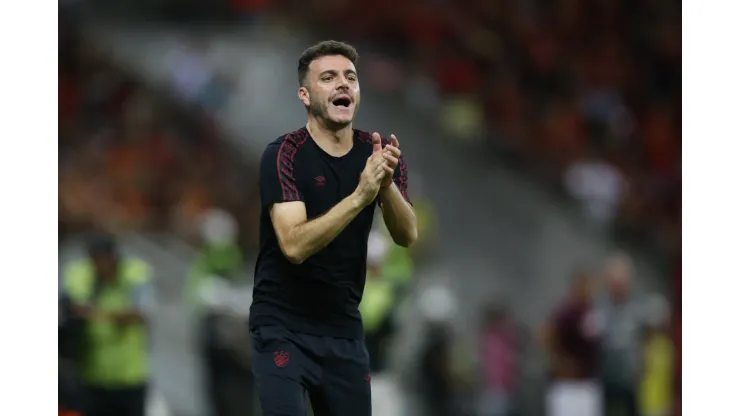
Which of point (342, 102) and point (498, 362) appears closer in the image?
point (342, 102)

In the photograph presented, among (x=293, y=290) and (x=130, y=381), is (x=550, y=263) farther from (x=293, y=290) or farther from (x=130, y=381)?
(x=293, y=290)

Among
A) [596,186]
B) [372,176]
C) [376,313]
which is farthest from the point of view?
[596,186]

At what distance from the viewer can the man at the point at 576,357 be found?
1112cm

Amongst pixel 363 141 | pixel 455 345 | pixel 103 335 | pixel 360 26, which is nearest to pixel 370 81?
pixel 360 26

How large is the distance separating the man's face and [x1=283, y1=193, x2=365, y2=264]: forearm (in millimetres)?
432

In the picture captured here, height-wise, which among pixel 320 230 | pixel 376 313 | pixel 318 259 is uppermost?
pixel 320 230

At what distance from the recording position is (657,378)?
12.3 metres

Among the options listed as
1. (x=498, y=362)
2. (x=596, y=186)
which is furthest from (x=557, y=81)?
(x=498, y=362)

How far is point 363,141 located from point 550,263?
30.3 ft

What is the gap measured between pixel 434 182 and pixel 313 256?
33.4 ft

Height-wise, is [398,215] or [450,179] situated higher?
[450,179]

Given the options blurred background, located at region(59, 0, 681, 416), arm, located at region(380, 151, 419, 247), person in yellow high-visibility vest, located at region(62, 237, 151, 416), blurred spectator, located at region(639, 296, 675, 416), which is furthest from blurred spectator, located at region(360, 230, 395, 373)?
arm, located at region(380, 151, 419, 247)

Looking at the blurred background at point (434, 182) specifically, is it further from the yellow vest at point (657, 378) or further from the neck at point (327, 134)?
the neck at point (327, 134)

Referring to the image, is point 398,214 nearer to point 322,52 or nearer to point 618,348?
point 322,52
